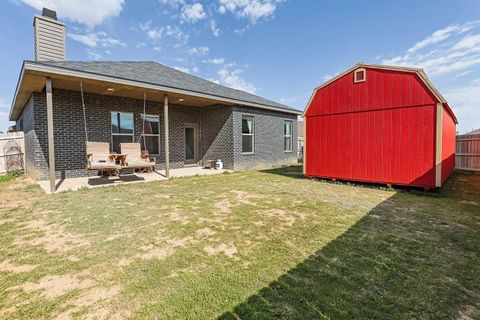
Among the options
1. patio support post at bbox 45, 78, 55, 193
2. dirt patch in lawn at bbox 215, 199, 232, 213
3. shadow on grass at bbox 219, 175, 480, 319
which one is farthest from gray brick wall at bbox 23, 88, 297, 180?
shadow on grass at bbox 219, 175, 480, 319

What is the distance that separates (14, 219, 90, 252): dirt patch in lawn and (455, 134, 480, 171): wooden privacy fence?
14.8 metres

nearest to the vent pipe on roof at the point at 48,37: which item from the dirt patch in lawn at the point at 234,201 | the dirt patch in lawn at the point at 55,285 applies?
the dirt patch in lawn at the point at 234,201

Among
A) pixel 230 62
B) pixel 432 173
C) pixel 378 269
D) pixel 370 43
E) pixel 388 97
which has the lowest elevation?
pixel 378 269

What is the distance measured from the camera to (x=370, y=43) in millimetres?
10859

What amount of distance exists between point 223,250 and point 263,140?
977 centimetres

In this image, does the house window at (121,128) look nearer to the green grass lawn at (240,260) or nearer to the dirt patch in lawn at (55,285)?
the green grass lawn at (240,260)

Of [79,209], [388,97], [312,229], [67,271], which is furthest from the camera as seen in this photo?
[388,97]

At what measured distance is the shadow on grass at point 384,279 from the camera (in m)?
1.80

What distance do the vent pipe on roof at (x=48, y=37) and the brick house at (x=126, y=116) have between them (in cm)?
3

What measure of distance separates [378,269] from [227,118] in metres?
9.22

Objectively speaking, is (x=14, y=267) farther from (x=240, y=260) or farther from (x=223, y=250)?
(x=240, y=260)

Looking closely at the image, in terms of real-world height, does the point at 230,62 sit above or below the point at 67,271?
above

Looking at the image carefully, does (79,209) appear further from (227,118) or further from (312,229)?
(227,118)

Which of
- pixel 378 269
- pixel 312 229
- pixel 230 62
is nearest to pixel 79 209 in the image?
pixel 312 229
